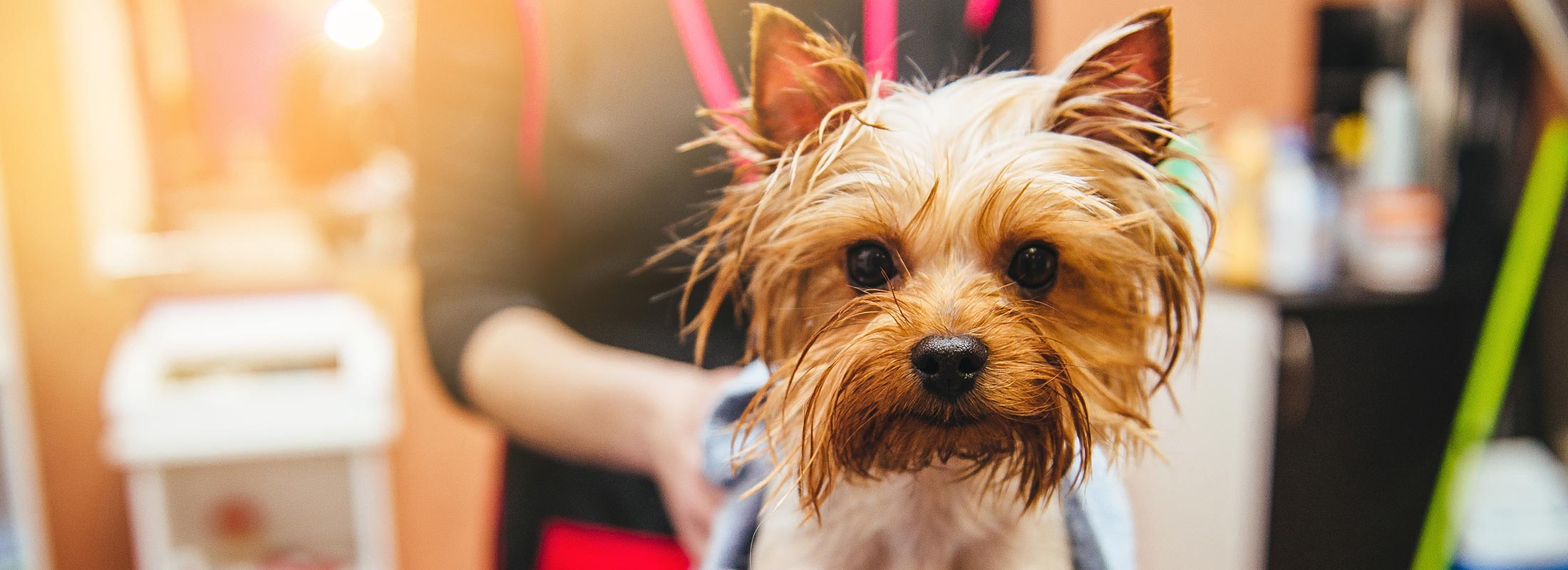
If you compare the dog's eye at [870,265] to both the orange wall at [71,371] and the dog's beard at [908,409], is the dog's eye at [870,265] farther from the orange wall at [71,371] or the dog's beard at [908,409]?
the orange wall at [71,371]

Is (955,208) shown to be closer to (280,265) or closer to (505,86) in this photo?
(505,86)

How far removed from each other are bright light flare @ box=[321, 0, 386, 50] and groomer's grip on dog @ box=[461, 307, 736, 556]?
0.28 metres

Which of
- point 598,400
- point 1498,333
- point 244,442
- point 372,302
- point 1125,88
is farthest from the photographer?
point 372,302

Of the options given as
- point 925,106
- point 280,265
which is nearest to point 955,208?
point 925,106

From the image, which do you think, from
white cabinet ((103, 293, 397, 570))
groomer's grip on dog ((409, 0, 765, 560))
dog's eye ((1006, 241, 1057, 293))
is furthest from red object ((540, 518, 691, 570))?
white cabinet ((103, 293, 397, 570))

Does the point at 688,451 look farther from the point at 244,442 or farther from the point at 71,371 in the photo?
the point at 71,371

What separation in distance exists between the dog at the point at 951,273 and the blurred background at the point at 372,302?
111mm

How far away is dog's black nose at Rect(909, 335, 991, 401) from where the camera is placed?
0.30 meters

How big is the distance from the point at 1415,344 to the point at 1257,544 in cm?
48

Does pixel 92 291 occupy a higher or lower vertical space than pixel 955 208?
lower

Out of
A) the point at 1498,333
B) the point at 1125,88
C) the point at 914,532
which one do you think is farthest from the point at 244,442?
the point at 1498,333

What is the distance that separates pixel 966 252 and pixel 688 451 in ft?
0.57

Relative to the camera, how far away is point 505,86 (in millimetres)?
566

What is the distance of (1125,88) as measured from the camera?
286 mm
